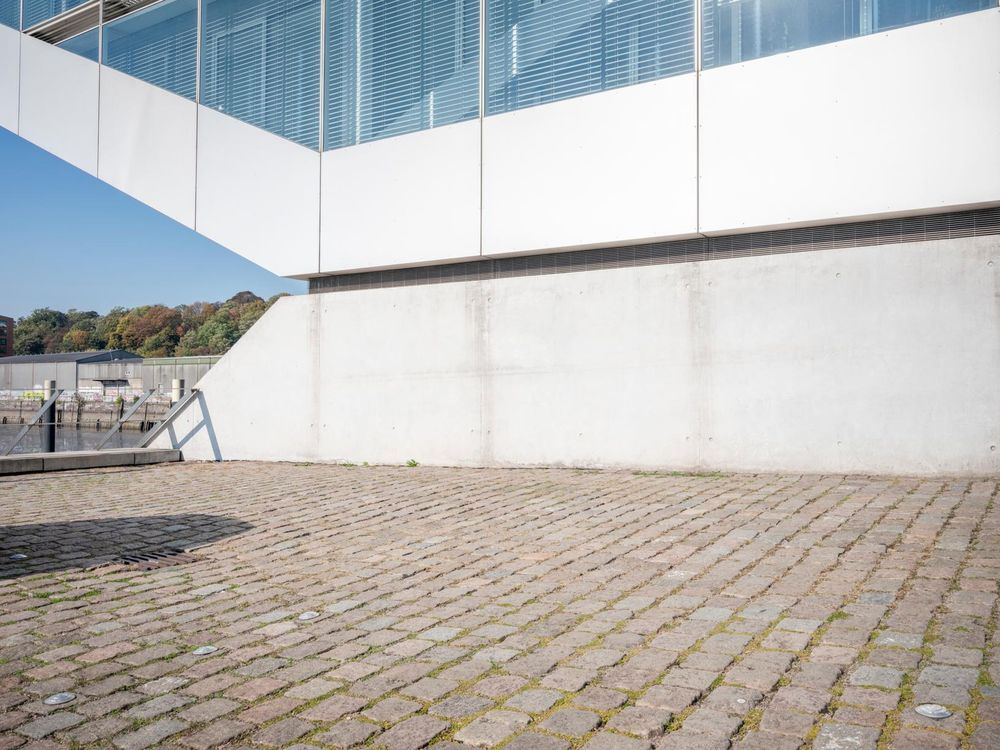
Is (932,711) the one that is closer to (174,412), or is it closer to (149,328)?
(174,412)

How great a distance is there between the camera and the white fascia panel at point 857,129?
908 centimetres

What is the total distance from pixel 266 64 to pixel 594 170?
23.8 ft

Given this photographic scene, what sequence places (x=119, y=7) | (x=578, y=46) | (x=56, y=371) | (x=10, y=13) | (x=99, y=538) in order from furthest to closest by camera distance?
(x=56, y=371)
(x=10, y=13)
(x=119, y=7)
(x=578, y=46)
(x=99, y=538)

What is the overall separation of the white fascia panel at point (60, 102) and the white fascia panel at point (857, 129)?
13.1 metres

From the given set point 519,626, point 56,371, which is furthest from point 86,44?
point 56,371

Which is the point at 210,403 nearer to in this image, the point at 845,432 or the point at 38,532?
the point at 38,532

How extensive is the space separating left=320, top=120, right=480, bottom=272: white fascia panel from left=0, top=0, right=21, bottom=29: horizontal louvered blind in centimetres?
1036

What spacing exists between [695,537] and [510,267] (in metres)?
7.04

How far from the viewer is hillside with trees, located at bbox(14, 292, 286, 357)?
9081 cm

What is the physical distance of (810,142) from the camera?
999 cm

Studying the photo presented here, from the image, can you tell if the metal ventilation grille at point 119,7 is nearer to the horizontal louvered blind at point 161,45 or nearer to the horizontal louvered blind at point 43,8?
the horizontal louvered blind at point 161,45

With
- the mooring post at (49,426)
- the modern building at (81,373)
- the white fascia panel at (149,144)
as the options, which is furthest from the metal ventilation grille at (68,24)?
the modern building at (81,373)

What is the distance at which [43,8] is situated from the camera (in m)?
17.9

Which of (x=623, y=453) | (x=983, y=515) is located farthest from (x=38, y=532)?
(x=983, y=515)
